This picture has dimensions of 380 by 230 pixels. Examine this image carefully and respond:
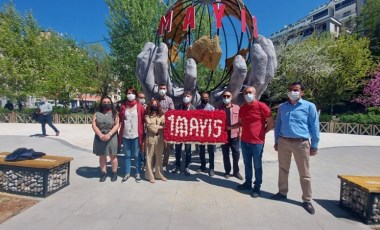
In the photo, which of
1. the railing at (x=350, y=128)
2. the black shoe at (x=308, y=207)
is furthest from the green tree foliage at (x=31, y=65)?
the black shoe at (x=308, y=207)

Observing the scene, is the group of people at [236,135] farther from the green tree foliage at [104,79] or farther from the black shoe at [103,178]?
the green tree foliage at [104,79]

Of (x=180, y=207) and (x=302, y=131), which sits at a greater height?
(x=302, y=131)

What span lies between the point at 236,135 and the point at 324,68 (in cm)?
1762

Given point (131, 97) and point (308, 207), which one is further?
point (131, 97)

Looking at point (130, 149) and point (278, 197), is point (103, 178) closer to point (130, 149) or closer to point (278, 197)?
point (130, 149)

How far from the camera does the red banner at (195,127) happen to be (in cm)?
533

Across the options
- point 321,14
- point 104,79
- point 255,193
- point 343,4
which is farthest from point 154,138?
point 321,14

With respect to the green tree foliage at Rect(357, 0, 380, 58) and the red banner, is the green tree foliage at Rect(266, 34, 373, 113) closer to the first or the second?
the green tree foliage at Rect(357, 0, 380, 58)

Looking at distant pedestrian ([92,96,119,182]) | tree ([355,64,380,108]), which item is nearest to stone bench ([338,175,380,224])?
distant pedestrian ([92,96,119,182])

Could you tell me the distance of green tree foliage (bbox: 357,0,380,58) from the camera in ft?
88.0

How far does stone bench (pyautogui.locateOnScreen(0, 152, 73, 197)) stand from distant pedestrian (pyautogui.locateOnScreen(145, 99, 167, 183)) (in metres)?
1.57

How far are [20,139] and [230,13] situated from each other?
378 inches

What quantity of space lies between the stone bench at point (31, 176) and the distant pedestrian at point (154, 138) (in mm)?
1573

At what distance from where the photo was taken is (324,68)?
1998cm
